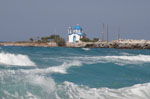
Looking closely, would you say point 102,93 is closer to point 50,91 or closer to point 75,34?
point 50,91

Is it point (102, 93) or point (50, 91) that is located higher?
point (50, 91)

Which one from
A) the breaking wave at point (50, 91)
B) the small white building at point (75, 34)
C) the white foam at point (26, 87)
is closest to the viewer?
the white foam at point (26, 87)

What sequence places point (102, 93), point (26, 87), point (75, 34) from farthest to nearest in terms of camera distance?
point (75, 34) < point (102, 93) < point (26, 87)

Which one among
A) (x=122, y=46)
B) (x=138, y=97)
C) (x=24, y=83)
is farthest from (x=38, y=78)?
(x=122, y=46)

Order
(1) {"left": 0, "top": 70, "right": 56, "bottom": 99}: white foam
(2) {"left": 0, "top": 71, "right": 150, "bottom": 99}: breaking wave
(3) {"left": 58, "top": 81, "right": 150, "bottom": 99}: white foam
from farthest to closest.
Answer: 1. (3) {"left": 58, "top": 81, "right": 150, "bottom": 99}: white foam
2. (2) {"left": 0, "top": 71, "right": 150, "bottom": 99}: breaking wave
3. (1) {"left": 0, "top": 70, "right": 56, "bottom": 99}: white foam

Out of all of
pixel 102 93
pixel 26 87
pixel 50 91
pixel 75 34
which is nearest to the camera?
pixel 50 91

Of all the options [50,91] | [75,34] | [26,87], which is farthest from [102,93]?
[75,34]

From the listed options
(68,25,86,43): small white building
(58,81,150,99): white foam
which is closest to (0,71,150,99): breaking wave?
(58,81,150,99): white foam

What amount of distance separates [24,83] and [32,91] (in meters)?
0.76

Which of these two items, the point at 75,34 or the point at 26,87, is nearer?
the point at 26,87

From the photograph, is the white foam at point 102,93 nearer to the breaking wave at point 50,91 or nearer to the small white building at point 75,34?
the breaking wave at point 50,91

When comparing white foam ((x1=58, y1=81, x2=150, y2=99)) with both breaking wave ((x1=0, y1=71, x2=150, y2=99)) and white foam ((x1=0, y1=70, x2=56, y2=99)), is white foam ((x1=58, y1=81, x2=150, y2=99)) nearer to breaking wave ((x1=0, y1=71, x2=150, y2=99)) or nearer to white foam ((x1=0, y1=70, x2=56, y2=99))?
breaking wave ((x1=0, y1=71, x2=150, y2=99))

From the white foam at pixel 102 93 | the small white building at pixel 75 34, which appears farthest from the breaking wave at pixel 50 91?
the small white building at pixel 75 34

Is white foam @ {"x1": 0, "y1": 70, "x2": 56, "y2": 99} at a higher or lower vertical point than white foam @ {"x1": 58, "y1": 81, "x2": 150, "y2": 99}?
higher
